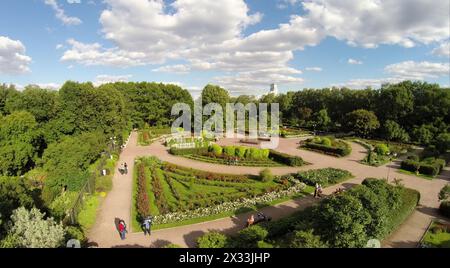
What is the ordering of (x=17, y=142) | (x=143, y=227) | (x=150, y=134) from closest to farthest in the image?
(x=143, y=227)
(x=17, y=142)
(x=150, y=134)

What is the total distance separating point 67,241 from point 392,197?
637 inches

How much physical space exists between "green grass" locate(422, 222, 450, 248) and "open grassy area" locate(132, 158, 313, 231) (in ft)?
26.5

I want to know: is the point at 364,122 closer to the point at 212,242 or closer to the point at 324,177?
the point at 324,177

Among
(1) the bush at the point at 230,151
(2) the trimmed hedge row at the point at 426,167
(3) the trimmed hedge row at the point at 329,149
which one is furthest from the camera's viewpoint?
(3) the trimmed hedge row at the point at 329,149

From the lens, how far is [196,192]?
21.9 metres

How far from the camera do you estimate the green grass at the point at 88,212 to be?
16.5m

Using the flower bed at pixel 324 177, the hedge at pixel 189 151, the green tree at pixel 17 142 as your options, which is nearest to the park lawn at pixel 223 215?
the flower bed at pixel 324 177

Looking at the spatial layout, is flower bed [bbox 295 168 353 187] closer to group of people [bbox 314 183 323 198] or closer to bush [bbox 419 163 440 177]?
group of people [bbox 314 183 323 198]

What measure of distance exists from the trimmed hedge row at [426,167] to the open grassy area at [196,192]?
43.4ft

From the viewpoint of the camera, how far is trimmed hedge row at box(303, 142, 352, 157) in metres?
35.0

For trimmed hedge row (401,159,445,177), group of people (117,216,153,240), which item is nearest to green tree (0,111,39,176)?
group of people (117,216,153,240)

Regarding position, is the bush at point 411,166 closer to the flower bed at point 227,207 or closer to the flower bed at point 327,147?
the flower bed at point 327,147

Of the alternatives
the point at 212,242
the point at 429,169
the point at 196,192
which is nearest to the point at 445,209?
the point at 429,169

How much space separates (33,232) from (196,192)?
12.1 meters
